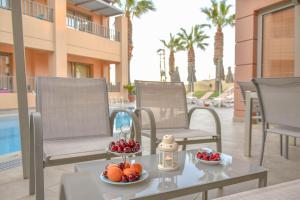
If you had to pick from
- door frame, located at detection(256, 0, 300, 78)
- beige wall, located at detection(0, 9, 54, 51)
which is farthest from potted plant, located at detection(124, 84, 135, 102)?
door frame, located at detection(256, 0, 300, 78)

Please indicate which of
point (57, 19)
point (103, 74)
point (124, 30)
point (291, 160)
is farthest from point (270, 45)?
point (103, 74)

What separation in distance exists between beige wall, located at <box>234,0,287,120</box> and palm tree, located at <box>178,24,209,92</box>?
11.5 m

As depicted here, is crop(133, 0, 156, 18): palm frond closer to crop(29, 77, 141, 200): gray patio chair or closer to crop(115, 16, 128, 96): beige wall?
crop(115, 16, 128, 96): beige wall

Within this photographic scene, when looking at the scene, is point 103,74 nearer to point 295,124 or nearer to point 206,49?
point 206,49

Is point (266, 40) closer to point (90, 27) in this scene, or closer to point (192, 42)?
point (90, 27)

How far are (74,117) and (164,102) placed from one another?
97cm

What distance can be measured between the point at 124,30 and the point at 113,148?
13.8 m

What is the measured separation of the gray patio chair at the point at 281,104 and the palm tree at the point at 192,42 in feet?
51.7

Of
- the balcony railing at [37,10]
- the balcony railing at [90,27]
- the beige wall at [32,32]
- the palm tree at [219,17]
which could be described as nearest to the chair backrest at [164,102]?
the beige wall at [32,32]

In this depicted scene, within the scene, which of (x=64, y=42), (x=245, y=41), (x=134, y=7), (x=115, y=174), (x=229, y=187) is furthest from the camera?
(x=134, y=7)

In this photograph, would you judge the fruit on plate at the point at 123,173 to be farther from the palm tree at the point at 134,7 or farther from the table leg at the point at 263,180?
the palm tree at the point at 134,7

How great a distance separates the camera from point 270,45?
6000 mm

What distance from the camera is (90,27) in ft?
42.1

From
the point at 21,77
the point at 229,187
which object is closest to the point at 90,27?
the point at 21,77
